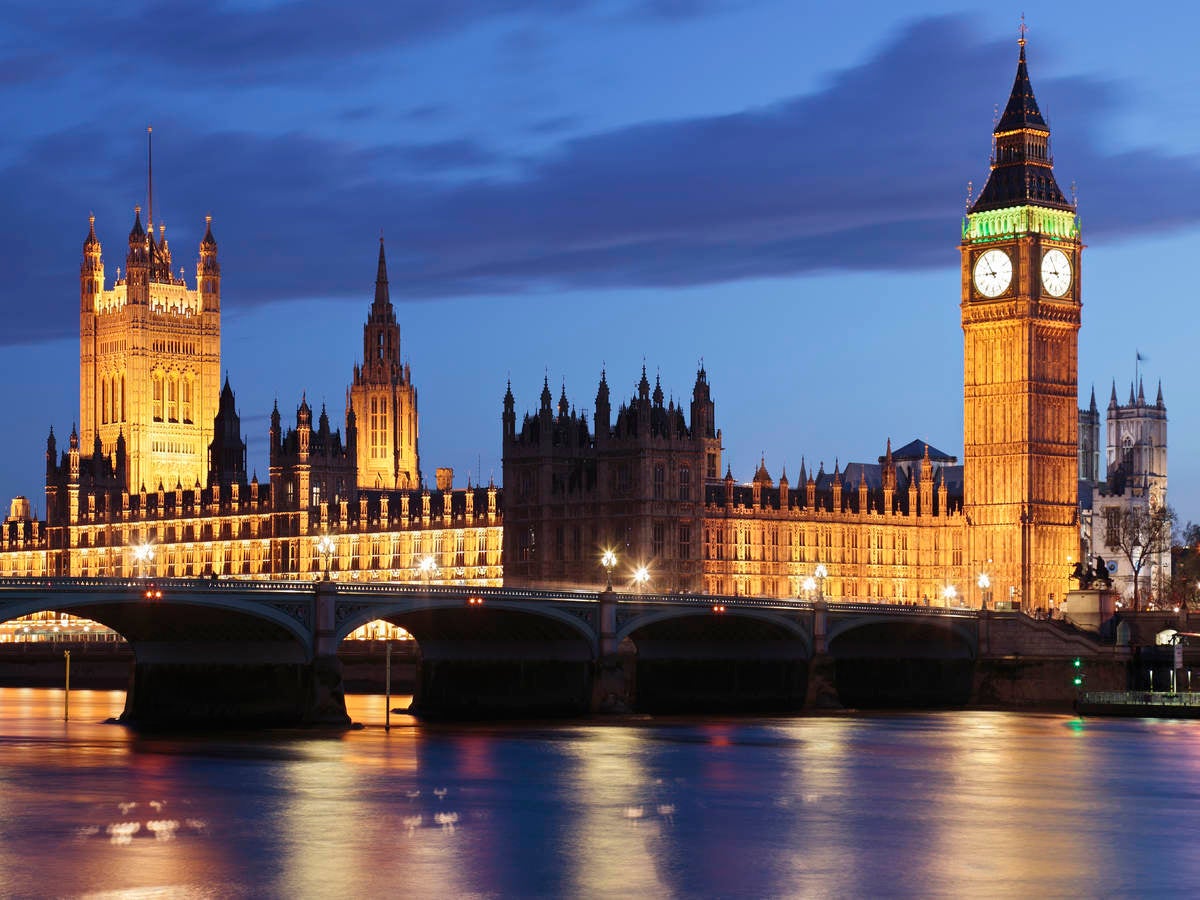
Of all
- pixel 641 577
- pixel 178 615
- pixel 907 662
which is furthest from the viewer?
pixel 641 577

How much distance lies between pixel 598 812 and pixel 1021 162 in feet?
308

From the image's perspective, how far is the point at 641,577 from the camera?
12888 centimetres

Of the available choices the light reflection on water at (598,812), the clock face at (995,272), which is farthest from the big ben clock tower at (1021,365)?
the light reflection on water at (598,812)

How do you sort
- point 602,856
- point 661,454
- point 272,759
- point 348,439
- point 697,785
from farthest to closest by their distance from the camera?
point 348,439
point 661,454
point 272,759
point 697,785
point 602,856

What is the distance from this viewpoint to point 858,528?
14338cm

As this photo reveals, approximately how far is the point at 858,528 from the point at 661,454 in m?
17.2

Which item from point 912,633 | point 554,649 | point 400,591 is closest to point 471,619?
point 554,649

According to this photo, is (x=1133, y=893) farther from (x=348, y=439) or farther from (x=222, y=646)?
(x=348, y=439)

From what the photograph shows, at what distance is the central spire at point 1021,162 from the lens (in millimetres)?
143125

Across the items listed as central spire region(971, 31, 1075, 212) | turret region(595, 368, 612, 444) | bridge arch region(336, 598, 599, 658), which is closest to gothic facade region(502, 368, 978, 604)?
turret region(595, 368, 612, 444)

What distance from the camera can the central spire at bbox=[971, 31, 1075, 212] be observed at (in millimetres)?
143125

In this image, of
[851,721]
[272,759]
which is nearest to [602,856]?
[272,759]

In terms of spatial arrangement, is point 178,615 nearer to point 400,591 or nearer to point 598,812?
point 400,591

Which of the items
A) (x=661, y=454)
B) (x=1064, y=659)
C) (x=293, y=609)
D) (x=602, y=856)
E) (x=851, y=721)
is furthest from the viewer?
(x=661, y=454)
